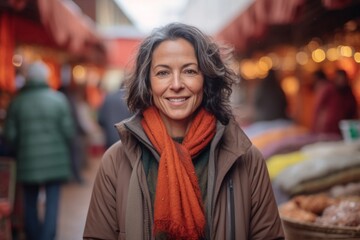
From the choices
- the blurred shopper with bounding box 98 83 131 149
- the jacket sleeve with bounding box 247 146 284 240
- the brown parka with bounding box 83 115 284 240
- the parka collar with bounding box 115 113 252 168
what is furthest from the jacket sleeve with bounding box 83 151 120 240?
the blurred shopper with bounding box 98 83 131 149

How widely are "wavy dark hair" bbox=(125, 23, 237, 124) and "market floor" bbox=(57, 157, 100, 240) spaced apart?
13.4 ft

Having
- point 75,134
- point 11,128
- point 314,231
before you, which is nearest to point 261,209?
point 314,231

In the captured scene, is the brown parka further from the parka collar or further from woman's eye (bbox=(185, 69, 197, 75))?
woman's eye (bbox=(185, 69, 197, 75))

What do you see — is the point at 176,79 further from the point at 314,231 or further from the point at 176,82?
the point at 314,231

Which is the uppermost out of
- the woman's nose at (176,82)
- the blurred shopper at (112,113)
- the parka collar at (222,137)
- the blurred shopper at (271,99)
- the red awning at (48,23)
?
the red awning at (48,23)

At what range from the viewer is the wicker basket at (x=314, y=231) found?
3.18 m

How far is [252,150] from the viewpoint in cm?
250

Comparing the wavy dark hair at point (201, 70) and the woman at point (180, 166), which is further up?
the wavy dark hair at point (201, 70)

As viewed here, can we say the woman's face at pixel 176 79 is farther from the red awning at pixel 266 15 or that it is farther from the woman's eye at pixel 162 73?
the red awning at pixel 266 15

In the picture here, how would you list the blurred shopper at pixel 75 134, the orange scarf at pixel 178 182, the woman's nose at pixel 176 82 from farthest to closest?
the blurred shopper at pixel 75 134 < the woman's nose at pixel 176 82 < the orange scarf at pixel 178 182

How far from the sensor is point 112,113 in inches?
311

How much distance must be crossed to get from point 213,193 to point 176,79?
0.53m

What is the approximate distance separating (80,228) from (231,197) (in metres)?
4.90

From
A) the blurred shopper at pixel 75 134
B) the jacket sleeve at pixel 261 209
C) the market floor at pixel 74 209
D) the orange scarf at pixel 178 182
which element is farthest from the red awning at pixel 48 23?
the jacket sleeve at pixel 261 209
